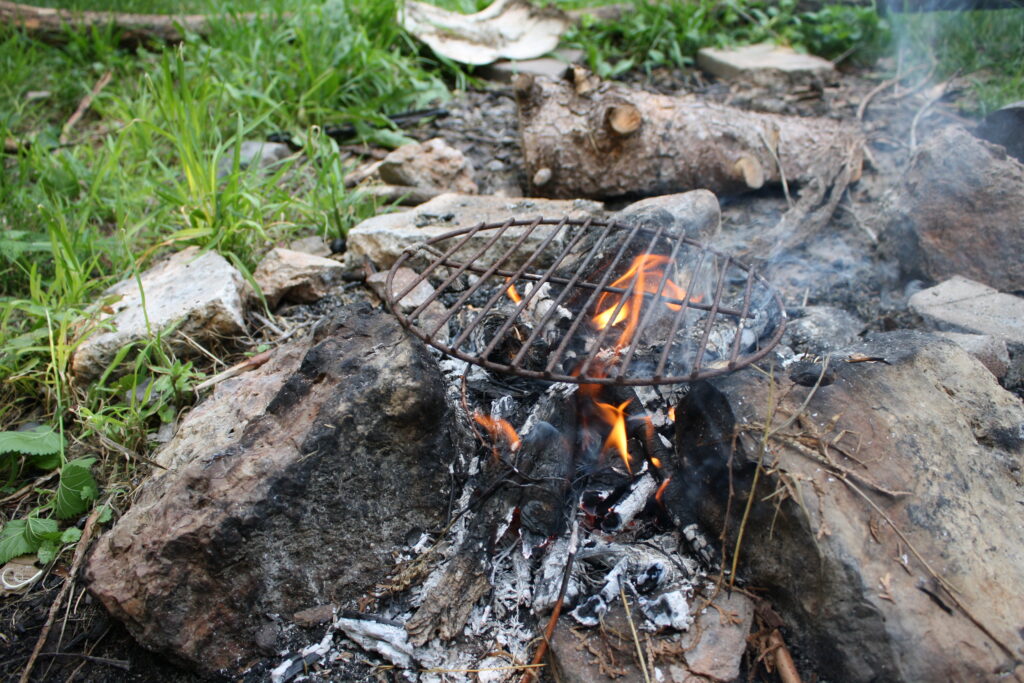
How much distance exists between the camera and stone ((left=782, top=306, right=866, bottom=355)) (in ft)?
8.01

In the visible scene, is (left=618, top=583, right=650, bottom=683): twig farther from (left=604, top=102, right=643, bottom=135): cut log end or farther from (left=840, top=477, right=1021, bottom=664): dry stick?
(left=604, top=102, right=643, bottom=135): cut log end

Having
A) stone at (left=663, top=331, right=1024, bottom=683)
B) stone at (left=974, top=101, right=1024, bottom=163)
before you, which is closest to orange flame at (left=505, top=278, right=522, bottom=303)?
stone at (left=663, top=331, right=1024, bottom=683)

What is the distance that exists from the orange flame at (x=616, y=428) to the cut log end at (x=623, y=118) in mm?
1947

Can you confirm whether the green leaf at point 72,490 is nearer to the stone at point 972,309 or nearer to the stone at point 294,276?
the stone at point 294,276

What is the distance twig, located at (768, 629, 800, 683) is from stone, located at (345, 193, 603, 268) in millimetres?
1646

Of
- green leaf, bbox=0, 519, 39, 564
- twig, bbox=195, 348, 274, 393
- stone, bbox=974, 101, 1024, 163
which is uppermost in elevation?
stone, bbox=974, 101, 1024, 163

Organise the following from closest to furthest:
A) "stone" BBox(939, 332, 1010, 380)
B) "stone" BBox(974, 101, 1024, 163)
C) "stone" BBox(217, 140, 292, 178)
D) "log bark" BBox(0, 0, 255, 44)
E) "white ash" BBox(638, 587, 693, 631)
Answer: "white ash" BBox(638, 587, 693, 631), "stone" BBox(939, 332, 1010, 380), "stone" BBox(974, 101, 1024, 163), "stone" BBox(217, 140, 292, 178), "log bark" BBox(0, 0, 255, 44)

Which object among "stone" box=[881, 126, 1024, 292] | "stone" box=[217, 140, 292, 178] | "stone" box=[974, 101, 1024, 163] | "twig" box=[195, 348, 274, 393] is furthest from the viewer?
"stone" box=[217, 140, 292, 178]

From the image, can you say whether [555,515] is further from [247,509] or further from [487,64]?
[487,64]

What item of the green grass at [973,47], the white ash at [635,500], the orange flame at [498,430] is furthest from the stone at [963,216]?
the orange flame at [498,430]

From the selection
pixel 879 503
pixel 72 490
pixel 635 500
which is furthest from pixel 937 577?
pixel 72 490

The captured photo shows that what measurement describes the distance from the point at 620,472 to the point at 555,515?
0.25 meters

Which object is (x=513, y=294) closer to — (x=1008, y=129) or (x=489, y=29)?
(x=1008, y=129)

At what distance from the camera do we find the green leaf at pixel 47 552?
2078mm
